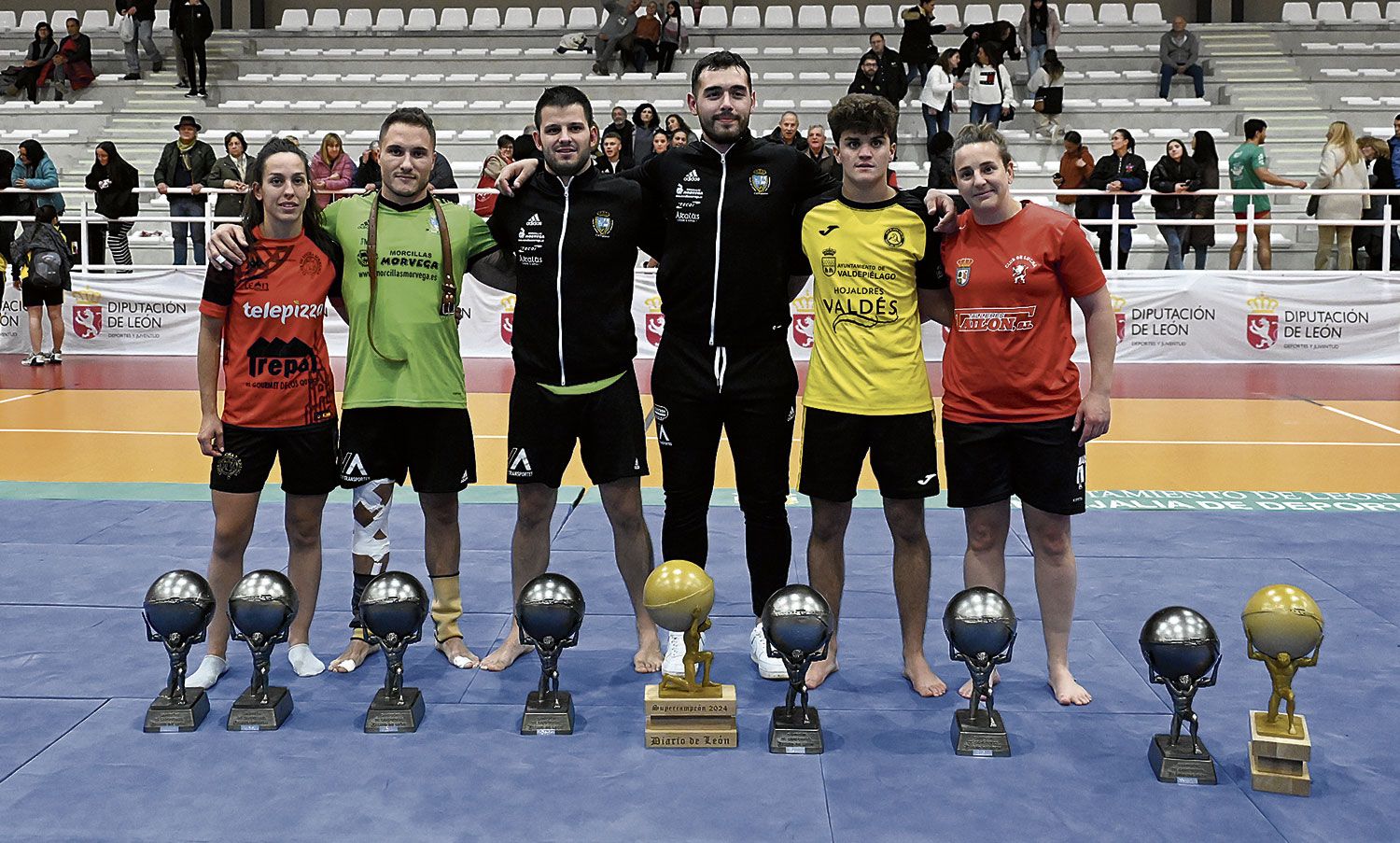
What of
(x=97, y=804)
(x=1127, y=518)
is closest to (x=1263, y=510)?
(x=1127, y=518)

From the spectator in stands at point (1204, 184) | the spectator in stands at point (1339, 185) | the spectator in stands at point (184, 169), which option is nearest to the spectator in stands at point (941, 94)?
the spectator in stands at point (1204, 184)

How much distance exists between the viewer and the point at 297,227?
14.9 ft

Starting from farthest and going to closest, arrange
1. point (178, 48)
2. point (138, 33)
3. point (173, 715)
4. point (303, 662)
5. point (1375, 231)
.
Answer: point (138, 33)
point (178, 48)
point (1375, 231)
point (303, 662)
point (173, 715)

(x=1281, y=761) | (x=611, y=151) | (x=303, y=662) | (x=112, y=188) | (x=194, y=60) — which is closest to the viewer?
(x=1281, y=761)

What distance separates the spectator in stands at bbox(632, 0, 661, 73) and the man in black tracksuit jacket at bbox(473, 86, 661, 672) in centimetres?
1745

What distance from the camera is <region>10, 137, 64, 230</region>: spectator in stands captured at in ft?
50.8

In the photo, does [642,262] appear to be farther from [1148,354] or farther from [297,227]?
[297,227]

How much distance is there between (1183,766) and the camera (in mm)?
3762

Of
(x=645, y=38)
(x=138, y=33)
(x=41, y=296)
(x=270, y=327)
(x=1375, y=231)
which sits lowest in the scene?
(x=270, y=327)

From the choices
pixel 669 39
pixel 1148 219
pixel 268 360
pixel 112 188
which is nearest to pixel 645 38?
pixel 669 39

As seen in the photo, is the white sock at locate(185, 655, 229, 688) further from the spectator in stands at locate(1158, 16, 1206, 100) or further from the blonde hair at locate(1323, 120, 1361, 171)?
the spectator in stands at locate(1158, 16, 1206, 100)

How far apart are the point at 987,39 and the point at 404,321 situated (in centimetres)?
1669

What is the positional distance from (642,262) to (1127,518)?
864cm

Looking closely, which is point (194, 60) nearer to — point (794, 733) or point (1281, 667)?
point (794, 733)
